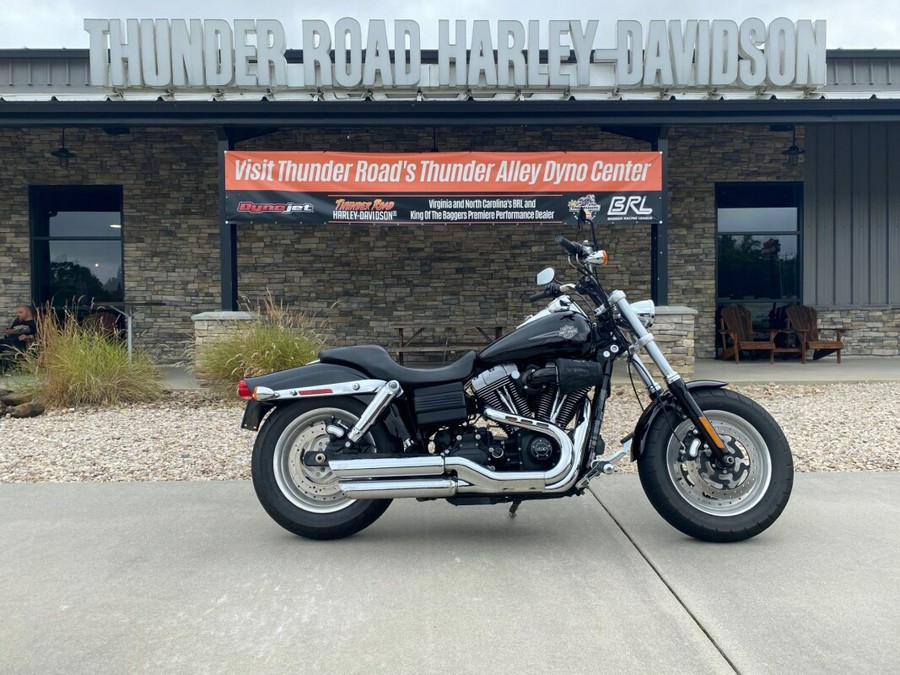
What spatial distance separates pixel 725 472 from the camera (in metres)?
3.86

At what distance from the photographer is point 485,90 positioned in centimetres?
1105

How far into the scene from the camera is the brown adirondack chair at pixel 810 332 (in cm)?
1195

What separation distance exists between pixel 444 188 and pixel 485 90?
1720 mm

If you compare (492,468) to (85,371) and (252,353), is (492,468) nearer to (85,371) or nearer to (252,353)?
(252,353)

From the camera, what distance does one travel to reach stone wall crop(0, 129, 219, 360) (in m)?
13.1

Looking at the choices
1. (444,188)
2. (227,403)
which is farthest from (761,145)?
(227,403)

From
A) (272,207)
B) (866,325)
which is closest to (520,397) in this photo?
(272,207)

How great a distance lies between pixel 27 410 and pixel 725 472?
7.00m

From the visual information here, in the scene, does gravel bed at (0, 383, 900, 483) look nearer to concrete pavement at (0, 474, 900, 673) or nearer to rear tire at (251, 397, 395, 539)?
concrete pavement at (0, 474, 900, 673)

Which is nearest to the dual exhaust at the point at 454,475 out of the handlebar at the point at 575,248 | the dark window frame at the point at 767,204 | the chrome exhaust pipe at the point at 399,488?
the chrome exhaust pipe at the point at 399,488

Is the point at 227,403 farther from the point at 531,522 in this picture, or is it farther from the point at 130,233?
the point at 130,233

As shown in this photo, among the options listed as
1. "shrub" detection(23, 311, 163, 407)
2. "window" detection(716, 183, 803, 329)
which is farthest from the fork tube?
"window" detection(716, 183, 803, 329)

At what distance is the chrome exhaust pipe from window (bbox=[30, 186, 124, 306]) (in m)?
11.1

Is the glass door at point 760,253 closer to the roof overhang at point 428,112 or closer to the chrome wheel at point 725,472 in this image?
the roof overhang at point 428,112
